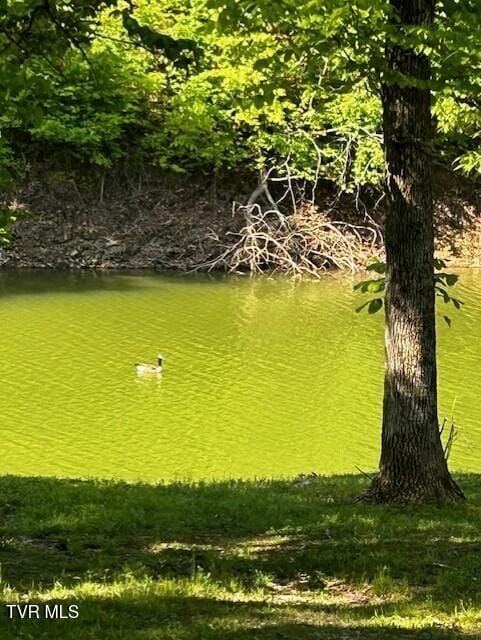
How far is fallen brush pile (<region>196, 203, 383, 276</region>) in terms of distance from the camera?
2839 centimetres

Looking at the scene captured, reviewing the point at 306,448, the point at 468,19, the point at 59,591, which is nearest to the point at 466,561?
the point at 59,591

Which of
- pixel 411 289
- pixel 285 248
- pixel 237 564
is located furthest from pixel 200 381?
pixel 285 248

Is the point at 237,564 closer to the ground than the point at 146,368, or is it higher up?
higher up

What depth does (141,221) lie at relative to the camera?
30.1 meters

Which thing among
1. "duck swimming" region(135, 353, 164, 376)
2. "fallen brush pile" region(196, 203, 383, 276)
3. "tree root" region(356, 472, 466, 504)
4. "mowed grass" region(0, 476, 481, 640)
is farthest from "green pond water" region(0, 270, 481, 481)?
"tree root" region(356, 472, 466, 504)

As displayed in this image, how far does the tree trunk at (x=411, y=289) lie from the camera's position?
22.5 feet

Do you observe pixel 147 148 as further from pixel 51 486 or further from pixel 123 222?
pixel 51 486

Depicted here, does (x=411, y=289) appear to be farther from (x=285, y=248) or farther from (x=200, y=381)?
(x=285, y=248)

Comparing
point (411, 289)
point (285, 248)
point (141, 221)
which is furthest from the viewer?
point (141, 221)

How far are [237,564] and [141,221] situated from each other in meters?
25.4

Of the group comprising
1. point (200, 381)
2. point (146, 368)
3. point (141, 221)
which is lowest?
point (200, 381)

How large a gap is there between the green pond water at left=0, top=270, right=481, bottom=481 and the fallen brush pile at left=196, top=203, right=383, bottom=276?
2.77 meters

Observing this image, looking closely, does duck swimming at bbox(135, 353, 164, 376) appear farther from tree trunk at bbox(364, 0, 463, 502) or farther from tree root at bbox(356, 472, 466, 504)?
tree trunk at bbox(364, 0, 463, 502)

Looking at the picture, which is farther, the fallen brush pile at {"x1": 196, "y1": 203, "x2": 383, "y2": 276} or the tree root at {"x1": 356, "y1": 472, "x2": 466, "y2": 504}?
the fallen brush pile at {"x1": 196, "y1": 203, "x2": 383, "y2": 276}
